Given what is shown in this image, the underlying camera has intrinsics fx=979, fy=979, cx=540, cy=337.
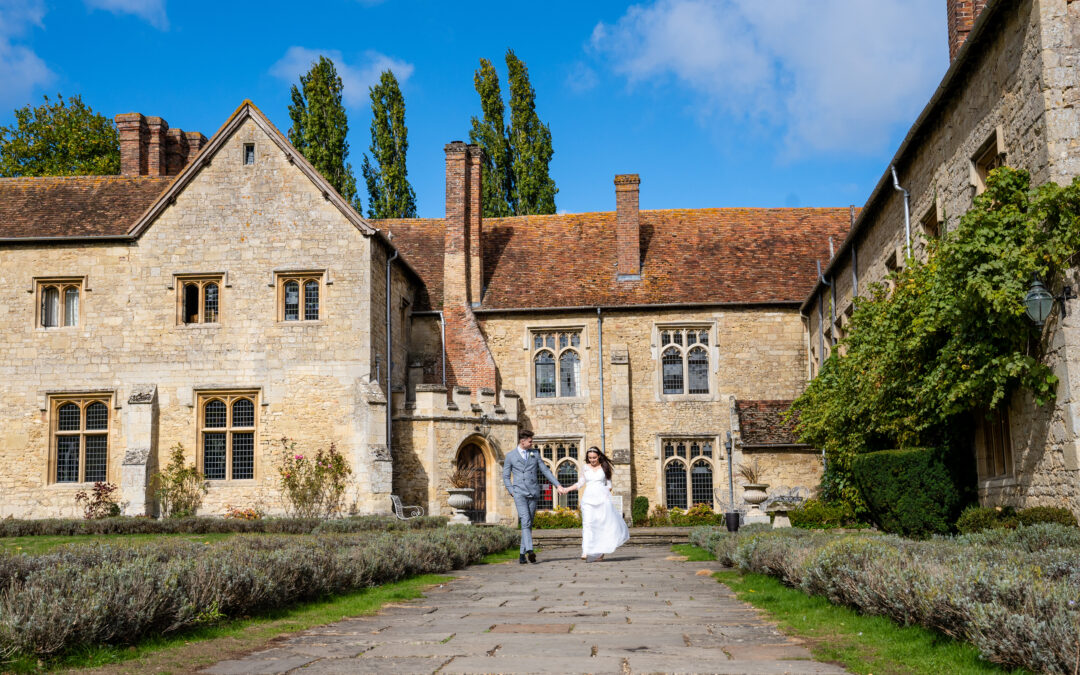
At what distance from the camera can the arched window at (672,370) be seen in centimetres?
2802

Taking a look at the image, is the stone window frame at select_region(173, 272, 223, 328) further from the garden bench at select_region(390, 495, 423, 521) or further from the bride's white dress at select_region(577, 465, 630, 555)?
the bride's white dress at select_region(577, 465, 630, 555)

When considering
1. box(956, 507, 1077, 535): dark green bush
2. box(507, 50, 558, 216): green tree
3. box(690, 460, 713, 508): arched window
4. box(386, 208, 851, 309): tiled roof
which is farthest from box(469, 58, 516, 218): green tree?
box(956, 507, 1077, 535): dark green bush

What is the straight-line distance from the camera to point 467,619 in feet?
26.0

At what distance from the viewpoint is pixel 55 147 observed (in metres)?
38.2

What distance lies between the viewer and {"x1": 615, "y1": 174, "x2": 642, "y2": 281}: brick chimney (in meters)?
28.9

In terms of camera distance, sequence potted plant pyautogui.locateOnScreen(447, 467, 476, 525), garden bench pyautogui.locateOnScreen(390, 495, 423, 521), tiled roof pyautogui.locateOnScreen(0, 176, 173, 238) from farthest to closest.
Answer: tiled roof pyautogui.locateOnScreen(0, 176, 173, 238), garden bench pyautogui.locateOnScreen(390, 495, 423, 521), potted plant pyautogui.locateOnScreen(447, 467, 476, 525)

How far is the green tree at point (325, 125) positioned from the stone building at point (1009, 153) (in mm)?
25221

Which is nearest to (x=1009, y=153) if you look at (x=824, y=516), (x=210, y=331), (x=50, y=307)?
(x=824, y=516)

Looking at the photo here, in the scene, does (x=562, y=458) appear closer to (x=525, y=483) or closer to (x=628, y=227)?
(x=628, y=227)

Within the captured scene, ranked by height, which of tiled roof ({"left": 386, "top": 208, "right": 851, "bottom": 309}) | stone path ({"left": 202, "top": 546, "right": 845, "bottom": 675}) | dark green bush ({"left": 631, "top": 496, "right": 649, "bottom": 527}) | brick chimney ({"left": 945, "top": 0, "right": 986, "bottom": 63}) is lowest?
dark green bush ({"left": 631, "top": 496, "right": 649, "bottom": 527})

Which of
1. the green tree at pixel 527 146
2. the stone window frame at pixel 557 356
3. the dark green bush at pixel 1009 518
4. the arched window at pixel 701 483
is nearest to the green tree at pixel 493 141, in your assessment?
the green tree at pixel 527 146

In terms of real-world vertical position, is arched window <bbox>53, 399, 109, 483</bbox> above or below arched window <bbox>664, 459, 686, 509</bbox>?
above

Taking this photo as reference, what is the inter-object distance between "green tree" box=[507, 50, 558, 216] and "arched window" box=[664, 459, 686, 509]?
14.5 meters

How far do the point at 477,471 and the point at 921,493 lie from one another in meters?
13.8
